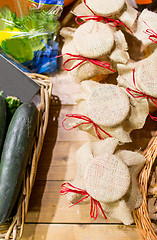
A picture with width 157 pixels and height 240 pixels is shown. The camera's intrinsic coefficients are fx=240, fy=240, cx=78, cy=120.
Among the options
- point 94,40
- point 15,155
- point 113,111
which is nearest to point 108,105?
point 113,111

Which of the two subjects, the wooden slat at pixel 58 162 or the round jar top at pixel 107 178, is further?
the wooden slat at pixel 58 162

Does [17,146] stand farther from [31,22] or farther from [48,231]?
[31,22]

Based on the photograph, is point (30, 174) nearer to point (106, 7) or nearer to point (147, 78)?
point (147, 78)

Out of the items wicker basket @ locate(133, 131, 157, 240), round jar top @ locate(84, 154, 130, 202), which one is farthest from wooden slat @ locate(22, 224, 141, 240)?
round jar top @ locate(84, 154, 130, 202)

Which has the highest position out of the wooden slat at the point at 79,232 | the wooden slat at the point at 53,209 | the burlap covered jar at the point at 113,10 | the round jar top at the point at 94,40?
the burlap covered jar at the point at 113,10

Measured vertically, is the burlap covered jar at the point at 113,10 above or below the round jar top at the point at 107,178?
above

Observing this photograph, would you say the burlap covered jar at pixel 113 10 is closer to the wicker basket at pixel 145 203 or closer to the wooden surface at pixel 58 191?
the wooden surface at pixel 58 191

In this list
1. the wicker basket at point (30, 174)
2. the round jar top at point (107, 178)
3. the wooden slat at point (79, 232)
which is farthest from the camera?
the wooden slat at point (79, 232)

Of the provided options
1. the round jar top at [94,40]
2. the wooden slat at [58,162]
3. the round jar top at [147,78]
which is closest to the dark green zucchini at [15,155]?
the wooden slat at [58,162]
